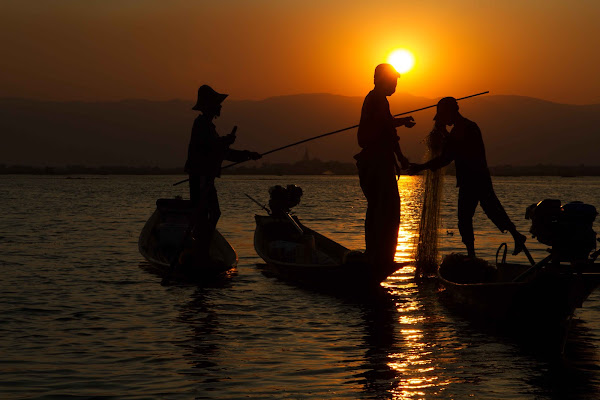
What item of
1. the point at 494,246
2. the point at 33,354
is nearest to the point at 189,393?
the point at 33,354

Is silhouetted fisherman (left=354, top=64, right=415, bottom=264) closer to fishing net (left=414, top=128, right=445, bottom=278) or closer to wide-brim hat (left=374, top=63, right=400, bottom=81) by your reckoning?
wide-brim hat (left=374, top=63, right=400, bottom=81)

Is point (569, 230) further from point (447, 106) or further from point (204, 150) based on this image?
point (204, 150)

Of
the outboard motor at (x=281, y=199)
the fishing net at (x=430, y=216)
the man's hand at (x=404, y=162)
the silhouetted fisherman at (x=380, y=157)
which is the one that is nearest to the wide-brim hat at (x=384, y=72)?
the silhouetted fisherman at (x=380, y=157)

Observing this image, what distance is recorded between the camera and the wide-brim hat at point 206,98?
13.5m

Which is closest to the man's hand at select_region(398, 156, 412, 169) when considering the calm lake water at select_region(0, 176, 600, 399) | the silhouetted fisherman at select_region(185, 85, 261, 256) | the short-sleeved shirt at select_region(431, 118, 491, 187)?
the short-sleeved shirt at select_region(431, 118, 491, 187)

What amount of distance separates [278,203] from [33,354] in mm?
8892

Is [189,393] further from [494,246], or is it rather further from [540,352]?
[494,246]

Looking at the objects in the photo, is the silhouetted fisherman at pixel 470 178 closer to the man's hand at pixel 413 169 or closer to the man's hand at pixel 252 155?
the man's hand at pixel 413 169

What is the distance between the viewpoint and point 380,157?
1187 cm

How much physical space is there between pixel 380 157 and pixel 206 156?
3.01m

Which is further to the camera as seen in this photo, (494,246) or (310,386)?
(494,246)

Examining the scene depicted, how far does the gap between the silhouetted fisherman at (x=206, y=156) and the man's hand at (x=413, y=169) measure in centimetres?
237

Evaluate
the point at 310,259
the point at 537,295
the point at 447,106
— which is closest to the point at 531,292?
the point at 537,295

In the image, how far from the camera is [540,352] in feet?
30.1
